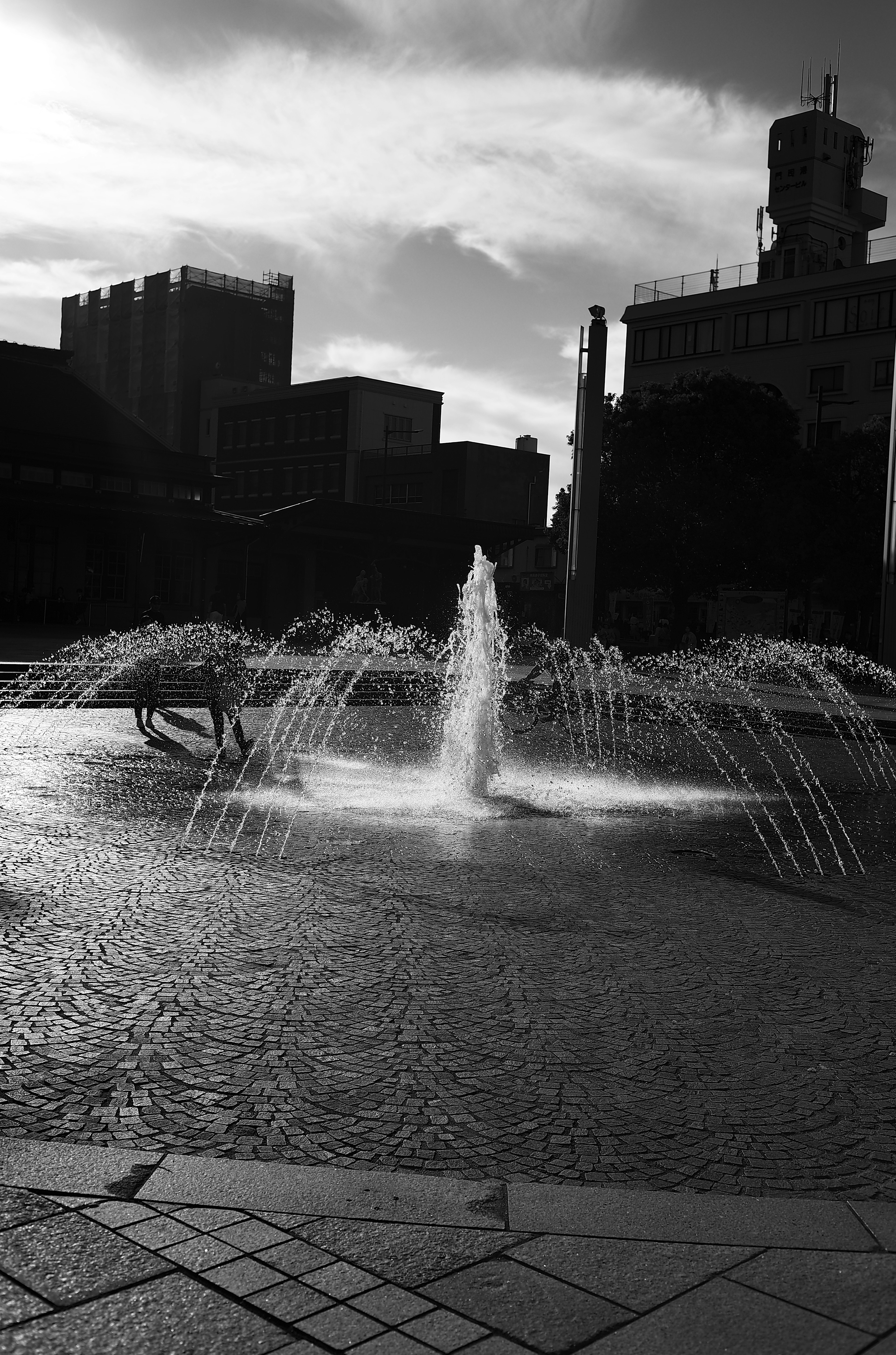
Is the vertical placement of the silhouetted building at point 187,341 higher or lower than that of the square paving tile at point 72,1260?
higher

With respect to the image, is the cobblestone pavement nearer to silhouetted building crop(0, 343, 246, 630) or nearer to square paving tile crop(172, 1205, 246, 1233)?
square paving tile crop(172, 1205, 246, 1233)

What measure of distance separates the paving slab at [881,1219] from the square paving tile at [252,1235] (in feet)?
4.80

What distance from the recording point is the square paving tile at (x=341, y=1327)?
2.43 metres

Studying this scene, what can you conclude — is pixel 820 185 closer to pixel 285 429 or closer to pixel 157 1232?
pixel 285 429

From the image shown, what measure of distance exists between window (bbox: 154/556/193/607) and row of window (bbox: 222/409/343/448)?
109ft

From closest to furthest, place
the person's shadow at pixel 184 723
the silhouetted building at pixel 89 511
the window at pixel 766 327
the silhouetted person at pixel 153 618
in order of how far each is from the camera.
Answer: the person's shadow at pixel 184 723
the silhouetted person at pixel 153 618
the silhouetted building at pixel 89 511
the window at pixel 766 327

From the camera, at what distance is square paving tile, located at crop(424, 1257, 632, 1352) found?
2477mm

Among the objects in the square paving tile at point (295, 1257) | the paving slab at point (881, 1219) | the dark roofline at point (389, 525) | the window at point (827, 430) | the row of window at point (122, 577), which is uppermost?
the window at point (827, 430)

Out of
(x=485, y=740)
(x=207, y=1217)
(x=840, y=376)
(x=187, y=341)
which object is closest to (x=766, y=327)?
(x=840, y=376)

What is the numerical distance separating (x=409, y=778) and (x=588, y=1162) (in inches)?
328

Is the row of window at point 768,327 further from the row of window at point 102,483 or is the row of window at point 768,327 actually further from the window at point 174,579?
the window at point 174,579

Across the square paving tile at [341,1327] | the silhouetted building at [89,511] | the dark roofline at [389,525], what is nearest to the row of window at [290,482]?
the dark roofline at [389,525]

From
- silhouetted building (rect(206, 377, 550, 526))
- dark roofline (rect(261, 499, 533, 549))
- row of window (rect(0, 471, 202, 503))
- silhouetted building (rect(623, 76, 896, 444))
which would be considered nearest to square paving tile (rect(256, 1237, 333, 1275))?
row of window (rect(0, 471, 202, 503))

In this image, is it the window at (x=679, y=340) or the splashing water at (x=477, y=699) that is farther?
the window at (x=679, y=340)
